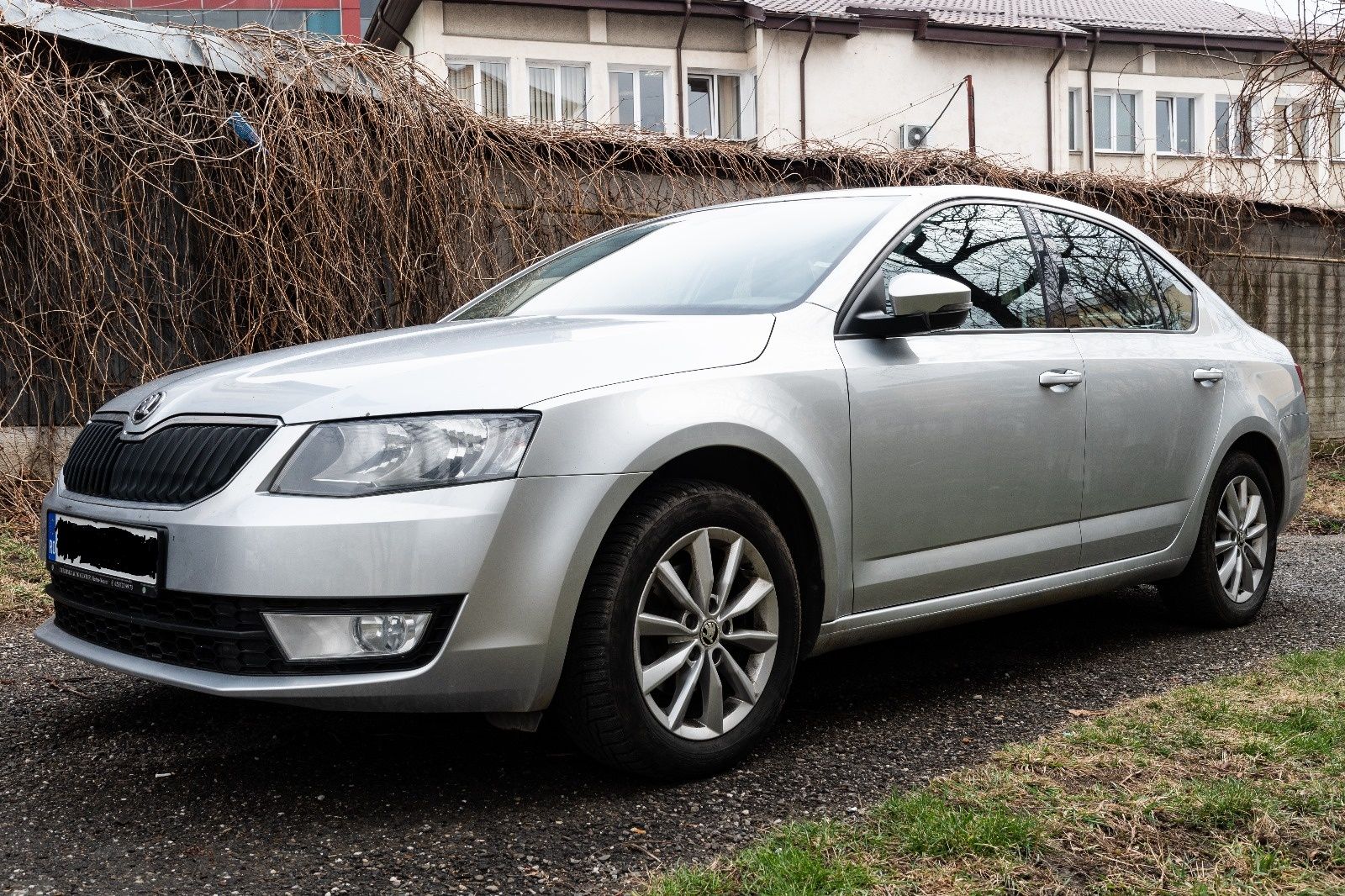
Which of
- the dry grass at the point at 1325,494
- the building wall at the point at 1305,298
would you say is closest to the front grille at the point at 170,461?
the dry grass at the point at 1325,494

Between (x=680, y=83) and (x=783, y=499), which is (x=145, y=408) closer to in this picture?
(x=783, y=499)

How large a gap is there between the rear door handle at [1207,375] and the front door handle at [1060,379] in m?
0.76

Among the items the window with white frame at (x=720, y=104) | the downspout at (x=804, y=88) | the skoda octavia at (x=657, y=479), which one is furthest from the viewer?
the window with white frame at (x=720, y=104)

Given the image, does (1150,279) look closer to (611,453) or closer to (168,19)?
(611,453)

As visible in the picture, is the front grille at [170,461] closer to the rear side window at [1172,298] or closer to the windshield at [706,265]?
the windshield at [706,265]

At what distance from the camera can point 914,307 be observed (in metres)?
3.55

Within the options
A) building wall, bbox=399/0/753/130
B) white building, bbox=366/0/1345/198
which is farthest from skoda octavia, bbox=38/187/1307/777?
building wall, bbox=399/0/753/130

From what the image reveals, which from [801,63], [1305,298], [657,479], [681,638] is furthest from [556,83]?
[681,638]

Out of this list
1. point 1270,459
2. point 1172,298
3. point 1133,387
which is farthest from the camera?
point 1270,459

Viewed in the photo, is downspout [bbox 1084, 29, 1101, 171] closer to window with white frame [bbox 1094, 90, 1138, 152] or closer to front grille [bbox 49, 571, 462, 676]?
window with white frame [bbox 1094, 90, 1138, 152]

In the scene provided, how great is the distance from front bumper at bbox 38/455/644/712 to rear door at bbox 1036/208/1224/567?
2117 millimetres

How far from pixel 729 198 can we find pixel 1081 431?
4702 millimetres

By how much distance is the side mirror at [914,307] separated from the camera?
3.56m

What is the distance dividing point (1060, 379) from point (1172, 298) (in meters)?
1.12
